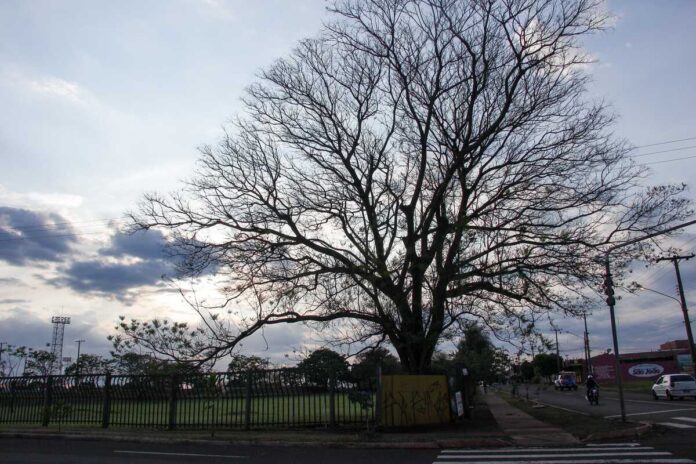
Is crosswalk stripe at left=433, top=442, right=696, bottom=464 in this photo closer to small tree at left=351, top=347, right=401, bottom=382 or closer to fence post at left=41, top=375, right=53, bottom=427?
small tree at left=351, top=347, right=401, bottom=382

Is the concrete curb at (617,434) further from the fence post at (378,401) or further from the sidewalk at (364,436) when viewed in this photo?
the fence post at (378,401)

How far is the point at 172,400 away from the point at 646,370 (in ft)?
228

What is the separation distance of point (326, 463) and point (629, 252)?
13.3m

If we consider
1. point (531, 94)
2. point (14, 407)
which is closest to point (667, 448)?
point (531, 94)

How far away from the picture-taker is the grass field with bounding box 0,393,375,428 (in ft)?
62.0

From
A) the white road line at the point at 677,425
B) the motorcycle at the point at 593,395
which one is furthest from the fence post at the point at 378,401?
the motorcycle at the point at 593,395

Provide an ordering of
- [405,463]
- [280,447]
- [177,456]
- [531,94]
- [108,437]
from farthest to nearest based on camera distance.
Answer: [531,94], [108,437], [280,447], [177,456], [405,463]

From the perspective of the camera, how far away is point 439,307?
20016mm

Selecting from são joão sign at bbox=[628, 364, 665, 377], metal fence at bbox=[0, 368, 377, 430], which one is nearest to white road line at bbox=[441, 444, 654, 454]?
metal fence at bbox=[0, 368, 377, 430]

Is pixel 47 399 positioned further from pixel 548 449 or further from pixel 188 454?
pixel 548 449

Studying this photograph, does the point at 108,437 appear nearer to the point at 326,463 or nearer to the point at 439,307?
the point at 326,463

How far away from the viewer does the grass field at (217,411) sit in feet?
62.0

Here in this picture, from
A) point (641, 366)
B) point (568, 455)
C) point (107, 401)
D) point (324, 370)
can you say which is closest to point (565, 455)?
point (568, 455)

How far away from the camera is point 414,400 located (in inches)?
761
